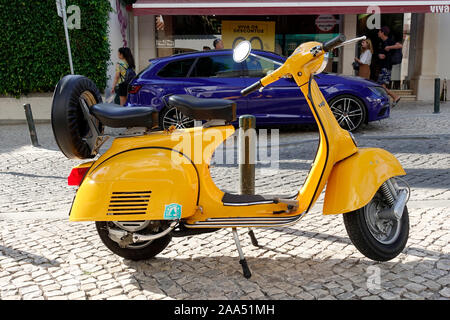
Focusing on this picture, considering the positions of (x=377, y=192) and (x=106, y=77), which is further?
(x=106, y=77)

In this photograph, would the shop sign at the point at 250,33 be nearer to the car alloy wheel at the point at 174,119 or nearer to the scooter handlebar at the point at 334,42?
the car alloy wheel at the point at 174,119

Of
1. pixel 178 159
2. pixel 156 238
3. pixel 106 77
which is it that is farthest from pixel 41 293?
pixel 106 77

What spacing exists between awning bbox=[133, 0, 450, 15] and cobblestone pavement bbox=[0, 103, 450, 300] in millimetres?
8730

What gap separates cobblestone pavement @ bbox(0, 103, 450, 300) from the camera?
2.92m

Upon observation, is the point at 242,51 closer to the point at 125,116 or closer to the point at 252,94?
the point at 125,116

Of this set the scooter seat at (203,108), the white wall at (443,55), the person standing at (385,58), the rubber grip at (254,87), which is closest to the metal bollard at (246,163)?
the rubber grip at (254,87)

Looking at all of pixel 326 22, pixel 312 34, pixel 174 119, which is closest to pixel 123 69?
pixel 174 119

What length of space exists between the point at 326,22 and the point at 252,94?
8.32 metres

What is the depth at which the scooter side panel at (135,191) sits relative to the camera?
114 inches

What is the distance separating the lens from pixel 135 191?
2.91 meters

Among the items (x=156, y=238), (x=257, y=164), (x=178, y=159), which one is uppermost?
(x=178, y=159)
